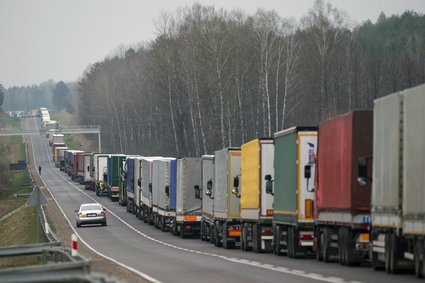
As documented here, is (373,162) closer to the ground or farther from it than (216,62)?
closer to the ground

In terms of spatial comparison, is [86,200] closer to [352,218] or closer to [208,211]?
[208,211]

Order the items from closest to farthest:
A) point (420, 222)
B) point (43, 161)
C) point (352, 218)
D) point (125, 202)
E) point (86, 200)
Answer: point (420, 222), point (352, 218), point (125, 202), point (86, 200), point (43, 161)

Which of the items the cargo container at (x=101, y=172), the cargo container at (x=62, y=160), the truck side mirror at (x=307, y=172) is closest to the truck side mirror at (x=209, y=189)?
the truck side mirror at (x=307, y=172)

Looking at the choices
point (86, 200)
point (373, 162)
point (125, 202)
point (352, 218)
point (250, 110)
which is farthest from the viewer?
point (250, 110)

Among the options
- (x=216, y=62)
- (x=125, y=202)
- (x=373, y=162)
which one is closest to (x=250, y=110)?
(x=216, y=62)

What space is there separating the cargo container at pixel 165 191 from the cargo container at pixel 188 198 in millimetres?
1208

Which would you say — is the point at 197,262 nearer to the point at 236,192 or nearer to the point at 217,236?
the point at 236,192

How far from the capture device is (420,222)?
1928cm

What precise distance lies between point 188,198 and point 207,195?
481 centimetres

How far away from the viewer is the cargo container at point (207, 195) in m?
42.0

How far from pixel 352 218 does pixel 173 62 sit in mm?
78012

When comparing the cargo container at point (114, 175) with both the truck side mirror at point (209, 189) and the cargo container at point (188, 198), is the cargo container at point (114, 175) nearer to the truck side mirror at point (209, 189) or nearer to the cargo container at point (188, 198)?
the cargo container at point (188, 198)

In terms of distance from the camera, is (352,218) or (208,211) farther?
(208,211)

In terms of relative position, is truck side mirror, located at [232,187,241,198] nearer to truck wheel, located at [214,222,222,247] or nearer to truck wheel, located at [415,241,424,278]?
truck wheel, located at [214,222,222,247]
